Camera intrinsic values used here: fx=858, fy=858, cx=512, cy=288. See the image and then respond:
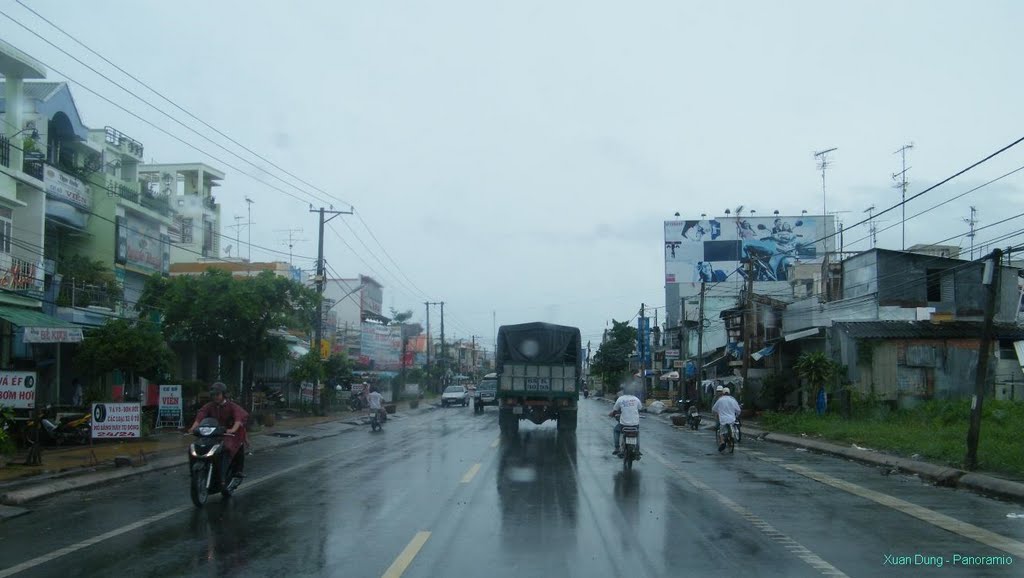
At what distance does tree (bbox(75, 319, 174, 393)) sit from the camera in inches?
953

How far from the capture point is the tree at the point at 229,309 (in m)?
28.8

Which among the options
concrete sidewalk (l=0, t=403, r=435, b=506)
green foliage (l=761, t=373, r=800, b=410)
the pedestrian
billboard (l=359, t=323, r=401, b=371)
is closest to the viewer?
concrete sidewalk (l=0, t=403, r=435, b=506)

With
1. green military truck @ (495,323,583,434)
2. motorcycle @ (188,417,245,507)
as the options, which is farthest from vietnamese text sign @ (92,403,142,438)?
green military truck @ (495,323,583,434)

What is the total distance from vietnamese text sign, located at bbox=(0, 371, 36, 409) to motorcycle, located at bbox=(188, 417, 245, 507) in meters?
7.90

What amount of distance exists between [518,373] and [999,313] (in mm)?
22027

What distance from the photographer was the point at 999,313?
36781 millimetres

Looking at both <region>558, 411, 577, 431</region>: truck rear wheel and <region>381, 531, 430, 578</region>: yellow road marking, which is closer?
<region>381, 531, 430, 578</region>: yellow road marking

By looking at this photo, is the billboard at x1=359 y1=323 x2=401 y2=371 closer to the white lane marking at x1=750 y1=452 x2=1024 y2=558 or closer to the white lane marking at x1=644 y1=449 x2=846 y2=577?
the white lane marking at x1=750 y1=452 x2=1024 y2=558

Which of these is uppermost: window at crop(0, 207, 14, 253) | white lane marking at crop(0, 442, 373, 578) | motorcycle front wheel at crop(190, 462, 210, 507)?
window at crop(0, 207, 14, 253)

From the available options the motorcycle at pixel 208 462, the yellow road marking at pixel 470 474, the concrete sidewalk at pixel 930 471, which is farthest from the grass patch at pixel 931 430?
the motorcycle at pixel 208 462

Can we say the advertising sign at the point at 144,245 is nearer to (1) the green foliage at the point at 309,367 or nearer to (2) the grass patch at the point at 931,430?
(1) the green foliage at the point at 309,367

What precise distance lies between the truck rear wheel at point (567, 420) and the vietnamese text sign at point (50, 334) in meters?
15.2

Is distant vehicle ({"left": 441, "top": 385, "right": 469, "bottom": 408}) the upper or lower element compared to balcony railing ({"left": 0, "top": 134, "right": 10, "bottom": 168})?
lower

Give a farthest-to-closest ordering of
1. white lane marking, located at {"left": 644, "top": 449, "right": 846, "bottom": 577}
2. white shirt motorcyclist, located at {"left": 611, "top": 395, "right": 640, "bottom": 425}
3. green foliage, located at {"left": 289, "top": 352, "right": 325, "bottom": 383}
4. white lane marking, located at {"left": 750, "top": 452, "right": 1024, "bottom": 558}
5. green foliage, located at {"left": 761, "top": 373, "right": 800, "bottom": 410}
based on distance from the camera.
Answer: green foliage, located at {"left": 761, "top": 373, "right": 800, "bottom": 410}
green foliage, located at {"left": 289, "top": 352, "right": 325, "bottom": 383}
white shirt motorcyclist, located at {"left": 611, "top": 395, "right": 640, "bottom": 425}
white lane marking, located at {"left": 750, "top": 452, "right": 1024, "bottom": 558}
white lane marking, located at {"left": 644, "top": 449, "right": 846, "bottom": 577}
